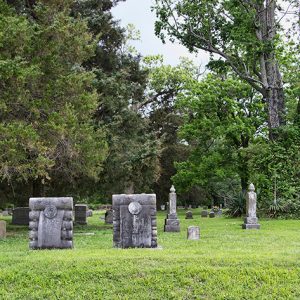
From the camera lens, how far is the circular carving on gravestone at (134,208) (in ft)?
36.0

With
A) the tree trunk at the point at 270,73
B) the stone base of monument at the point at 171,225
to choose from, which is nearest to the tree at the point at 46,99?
the stone base of monument at the point at 171,225

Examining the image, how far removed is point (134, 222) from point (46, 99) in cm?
766

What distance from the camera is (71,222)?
10.7 meters

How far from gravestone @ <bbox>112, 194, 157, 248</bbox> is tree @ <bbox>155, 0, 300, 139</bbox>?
15.6 meters

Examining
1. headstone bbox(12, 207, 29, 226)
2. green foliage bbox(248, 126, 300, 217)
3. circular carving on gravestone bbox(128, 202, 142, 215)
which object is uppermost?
green foliage bbox(248, 126, 300, 217)

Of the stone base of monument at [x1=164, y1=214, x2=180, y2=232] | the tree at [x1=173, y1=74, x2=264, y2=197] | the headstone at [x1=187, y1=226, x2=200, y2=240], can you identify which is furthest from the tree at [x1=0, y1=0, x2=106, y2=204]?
the tree at [x1=173, y1=74, x2=264, y2=197]

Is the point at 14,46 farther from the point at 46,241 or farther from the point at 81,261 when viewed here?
the point at 81,261

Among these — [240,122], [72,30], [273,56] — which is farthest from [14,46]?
[240,122]

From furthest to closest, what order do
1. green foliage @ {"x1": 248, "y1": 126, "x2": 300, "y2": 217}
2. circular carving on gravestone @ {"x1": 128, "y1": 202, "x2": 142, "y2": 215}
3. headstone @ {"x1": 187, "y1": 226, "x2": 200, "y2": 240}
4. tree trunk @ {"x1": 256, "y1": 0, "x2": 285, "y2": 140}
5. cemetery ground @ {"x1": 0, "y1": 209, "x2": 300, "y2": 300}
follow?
tree trunk @ {"x1": 256, "y1": 0, "x2": 285, "y2": 140}, green foliage @ {"x1": 248, "y1": 126, "x2": 300, "y2": 217}, headstone @ {"x1": 187, "y1": 226, "x2": 200, "y2": 240}, circular carving on gravestone @ {"x1": 128, "y1": 202, "x2": 142, "y2": 215}, cemetery ground @ {"x1": 0, "y1": 209, "x2": 300, "y2": 300}

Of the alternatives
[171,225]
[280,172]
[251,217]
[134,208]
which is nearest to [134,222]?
[134,208]

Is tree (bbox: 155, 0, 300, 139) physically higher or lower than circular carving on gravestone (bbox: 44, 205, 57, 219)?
higher

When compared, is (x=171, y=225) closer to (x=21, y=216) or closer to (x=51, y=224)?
(x=51, y=224)

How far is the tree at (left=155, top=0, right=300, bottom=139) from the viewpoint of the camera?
2464 cm

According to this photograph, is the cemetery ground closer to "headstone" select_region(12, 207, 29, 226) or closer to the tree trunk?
"headstone" select_region(12, 207, 29, 226)
